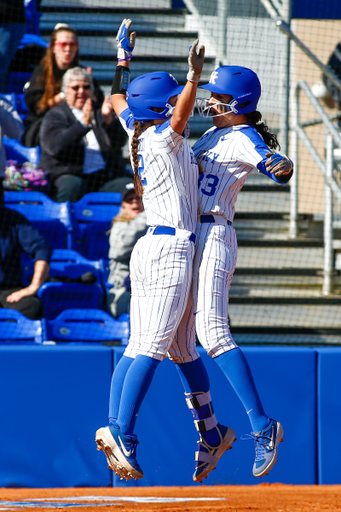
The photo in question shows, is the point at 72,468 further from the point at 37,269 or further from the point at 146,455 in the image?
the point at 37,269

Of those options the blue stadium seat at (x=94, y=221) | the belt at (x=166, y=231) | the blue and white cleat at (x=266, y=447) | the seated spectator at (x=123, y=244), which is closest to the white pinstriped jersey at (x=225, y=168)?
the belt at (x=166, y=231)

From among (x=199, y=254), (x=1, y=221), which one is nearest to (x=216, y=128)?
(x=199, y=254)

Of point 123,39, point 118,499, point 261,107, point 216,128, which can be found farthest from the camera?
point 261,107

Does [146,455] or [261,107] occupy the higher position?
[261,107]

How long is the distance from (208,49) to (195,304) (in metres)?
4.82

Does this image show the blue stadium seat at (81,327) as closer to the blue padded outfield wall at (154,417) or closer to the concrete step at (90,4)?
the blue padded outfield wall at (154,417)

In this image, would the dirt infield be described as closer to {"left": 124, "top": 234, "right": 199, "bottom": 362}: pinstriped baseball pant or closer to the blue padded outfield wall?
the blue padded outfield wall

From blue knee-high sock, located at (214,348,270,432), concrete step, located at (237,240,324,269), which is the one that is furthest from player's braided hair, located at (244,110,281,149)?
concrete step, located at (237,240,324,269)

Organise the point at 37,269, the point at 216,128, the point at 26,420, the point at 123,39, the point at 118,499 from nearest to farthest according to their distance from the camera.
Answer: the point at 216,128
the point at 123,39
the point at 118,499
the point at 26,420
the point at 37,269

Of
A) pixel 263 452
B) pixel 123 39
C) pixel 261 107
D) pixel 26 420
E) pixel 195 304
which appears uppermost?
pixel 261 107

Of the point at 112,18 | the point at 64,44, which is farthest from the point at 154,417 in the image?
the point at 112,18

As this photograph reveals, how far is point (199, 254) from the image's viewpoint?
2801 millimetres

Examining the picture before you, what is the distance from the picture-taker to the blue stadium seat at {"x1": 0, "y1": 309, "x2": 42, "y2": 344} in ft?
15.5

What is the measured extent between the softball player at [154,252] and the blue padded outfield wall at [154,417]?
141 cm
